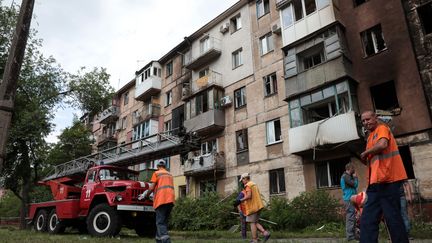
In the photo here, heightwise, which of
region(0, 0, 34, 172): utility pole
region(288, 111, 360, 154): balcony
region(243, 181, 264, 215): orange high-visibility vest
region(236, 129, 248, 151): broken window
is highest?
region(236, 129, 248, 151): broken window

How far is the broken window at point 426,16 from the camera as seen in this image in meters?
16.1

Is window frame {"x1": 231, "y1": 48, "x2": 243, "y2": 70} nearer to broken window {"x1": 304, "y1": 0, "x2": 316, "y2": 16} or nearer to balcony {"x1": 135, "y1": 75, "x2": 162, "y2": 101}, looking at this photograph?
broken window {"x1": 304, "y1": 0, "x2": 316, "y2": 16}

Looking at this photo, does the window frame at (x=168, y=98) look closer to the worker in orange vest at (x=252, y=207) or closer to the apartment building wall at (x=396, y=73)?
the apartment building wall at (x=396, y=73)

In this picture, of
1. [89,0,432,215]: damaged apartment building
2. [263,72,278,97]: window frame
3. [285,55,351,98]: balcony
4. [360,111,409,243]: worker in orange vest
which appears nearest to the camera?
[360,111,409,243]: worker in orange vest

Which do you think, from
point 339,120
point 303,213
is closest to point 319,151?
point 339,120

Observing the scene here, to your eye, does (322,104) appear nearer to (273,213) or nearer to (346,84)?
(346,84)

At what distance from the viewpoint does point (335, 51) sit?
58.0 ft

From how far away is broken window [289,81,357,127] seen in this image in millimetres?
17016

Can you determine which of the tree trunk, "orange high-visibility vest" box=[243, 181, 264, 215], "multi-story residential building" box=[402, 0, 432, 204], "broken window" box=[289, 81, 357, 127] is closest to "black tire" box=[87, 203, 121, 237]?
"orange high-visibility vest" box=[243, 181, 264, 215]

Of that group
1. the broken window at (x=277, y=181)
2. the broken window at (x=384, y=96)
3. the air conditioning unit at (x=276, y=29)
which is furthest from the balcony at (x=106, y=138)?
the broken window at (x=384, y=96)

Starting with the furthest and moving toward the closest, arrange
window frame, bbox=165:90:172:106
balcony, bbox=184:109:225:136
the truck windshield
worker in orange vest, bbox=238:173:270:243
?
window frame, bbox=165:90:172:106, balcony, bbox=184:109:225:136, the truck windshield, worker in orange vest, bbox=238:173:270:243

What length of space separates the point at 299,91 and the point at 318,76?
134 cm

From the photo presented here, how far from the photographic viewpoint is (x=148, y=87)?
109 feet

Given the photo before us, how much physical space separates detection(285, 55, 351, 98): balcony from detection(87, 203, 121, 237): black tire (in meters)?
11.7
